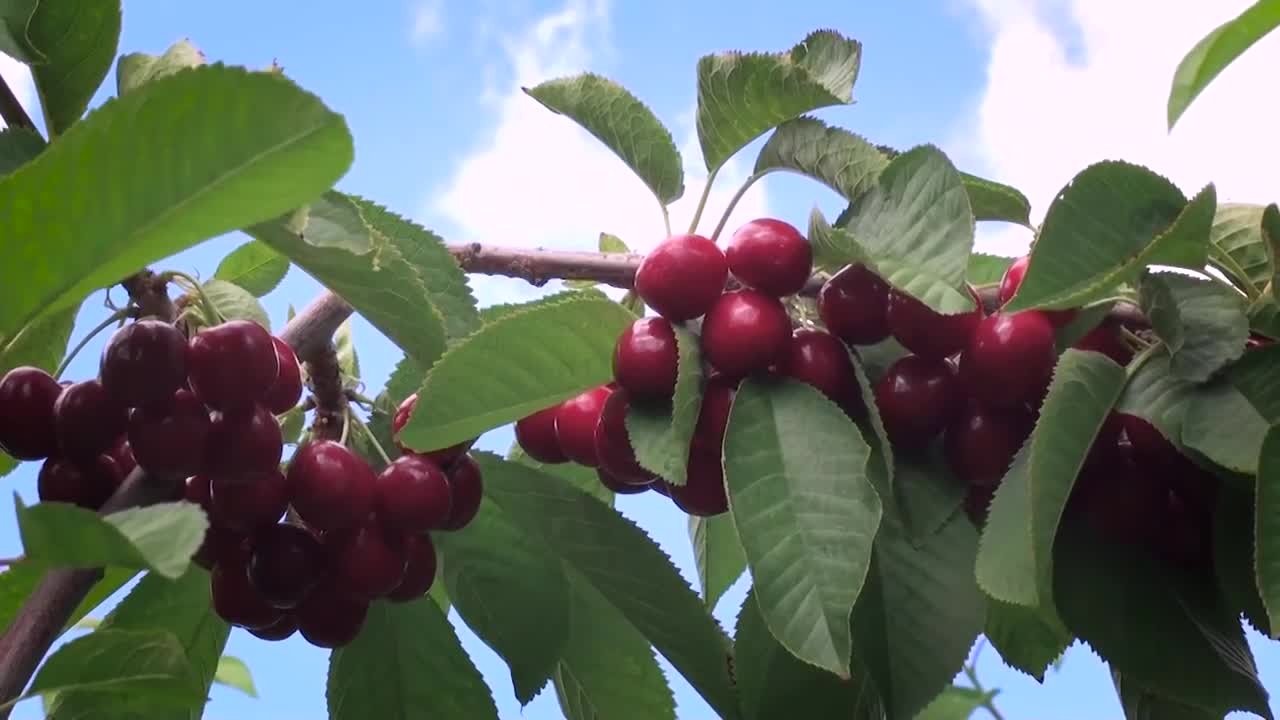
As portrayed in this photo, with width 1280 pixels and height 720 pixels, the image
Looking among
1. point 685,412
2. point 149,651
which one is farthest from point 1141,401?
point 149,651

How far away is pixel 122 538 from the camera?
400mm

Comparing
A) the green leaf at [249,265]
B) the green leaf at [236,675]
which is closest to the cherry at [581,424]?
the green leaf at [249,265]

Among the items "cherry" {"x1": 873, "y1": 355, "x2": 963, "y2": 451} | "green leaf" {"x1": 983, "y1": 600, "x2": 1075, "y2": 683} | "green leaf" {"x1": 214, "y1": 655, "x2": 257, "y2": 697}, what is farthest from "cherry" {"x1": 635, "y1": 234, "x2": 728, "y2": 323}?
"green leaf" {"x1": 214, "y1": 655, "x2": 257, "y2": 697}

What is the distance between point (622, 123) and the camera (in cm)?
74

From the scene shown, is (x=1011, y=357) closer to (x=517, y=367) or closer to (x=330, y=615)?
(x=517, y=367)

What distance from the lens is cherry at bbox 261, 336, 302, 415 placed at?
658mm

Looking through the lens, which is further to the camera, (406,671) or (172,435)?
(406,671)

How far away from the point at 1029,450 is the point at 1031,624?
254 mm

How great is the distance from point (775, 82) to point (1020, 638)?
389mm

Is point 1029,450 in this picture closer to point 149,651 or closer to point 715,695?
point 715,695

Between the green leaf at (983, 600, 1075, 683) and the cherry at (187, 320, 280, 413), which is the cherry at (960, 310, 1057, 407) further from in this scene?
the cherry at (187, 320, 280, 413)

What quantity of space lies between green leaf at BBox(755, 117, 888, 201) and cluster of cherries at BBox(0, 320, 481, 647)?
0.25 metres

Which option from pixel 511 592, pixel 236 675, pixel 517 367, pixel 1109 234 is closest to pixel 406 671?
pixel 511 592

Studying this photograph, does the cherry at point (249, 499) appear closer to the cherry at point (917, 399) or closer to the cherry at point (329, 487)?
the cherry at point (329, 487)
